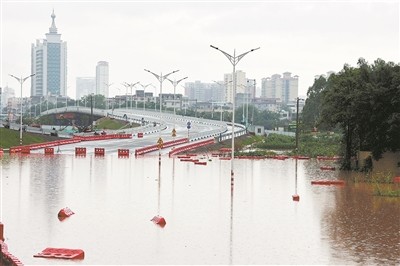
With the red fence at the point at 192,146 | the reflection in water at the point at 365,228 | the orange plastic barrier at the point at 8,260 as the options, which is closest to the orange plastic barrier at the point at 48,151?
the red fence at the point at 192,146

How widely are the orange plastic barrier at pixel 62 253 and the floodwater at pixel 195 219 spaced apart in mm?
261

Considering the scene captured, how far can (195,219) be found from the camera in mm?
33250

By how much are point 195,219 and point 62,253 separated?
950cm

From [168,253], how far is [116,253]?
62.5 inches

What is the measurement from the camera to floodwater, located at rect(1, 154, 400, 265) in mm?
25469

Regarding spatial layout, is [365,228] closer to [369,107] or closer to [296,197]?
[296,197]

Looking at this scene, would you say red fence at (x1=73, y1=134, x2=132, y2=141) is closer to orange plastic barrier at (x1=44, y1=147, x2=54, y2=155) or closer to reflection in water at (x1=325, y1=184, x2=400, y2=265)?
orange plastic barrier at (x1=44, y1=147, x2=54, y2=155)

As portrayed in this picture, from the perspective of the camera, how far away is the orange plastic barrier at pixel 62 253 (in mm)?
24163

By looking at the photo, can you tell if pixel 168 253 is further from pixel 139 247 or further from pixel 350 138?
pixel 350 138

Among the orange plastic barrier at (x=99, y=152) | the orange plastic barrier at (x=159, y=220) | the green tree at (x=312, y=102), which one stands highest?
the green tree at (x=312, y=102)

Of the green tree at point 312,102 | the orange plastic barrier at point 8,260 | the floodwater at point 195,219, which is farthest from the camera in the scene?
the green tree at point 312,102

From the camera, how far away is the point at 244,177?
5775cm

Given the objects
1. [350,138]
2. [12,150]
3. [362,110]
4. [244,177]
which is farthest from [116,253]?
[12,150]

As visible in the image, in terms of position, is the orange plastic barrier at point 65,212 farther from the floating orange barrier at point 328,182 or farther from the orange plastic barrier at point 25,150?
the orange plastic barrier at point 25,150
